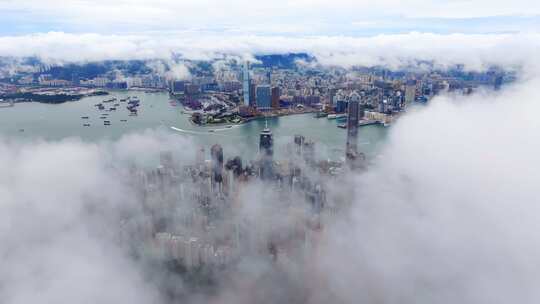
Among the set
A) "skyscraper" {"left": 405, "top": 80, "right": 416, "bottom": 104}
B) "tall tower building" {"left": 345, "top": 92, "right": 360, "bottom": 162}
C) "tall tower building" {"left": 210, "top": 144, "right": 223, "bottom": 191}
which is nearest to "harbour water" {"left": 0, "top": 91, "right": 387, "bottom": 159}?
"tall tower building" {"left": 345, "top": 92, "right": 360, "bottom": 162}

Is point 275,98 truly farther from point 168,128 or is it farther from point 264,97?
point 168,128

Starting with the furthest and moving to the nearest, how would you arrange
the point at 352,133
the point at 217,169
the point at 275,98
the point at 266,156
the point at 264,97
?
the point at 275,98 < the point at 264,97 < the point at 352,133 < the point at 266,156 < the point at 217,169

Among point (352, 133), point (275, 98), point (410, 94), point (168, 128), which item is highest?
point (410, 94)

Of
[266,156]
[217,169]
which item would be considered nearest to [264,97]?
[266,156]

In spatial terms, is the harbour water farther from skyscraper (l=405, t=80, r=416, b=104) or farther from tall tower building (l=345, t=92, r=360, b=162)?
skyscraper (l=405, t=80, r=416, b=104)

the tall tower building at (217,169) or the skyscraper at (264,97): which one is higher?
the skyscraper at (264,97)

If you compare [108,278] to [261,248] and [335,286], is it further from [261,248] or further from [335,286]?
[335,286]

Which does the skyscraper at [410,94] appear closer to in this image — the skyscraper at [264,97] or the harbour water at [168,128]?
the harbour water at [168,128]

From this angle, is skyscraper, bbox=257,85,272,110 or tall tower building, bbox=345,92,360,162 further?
skyscraper, bbox=257,85,272,110

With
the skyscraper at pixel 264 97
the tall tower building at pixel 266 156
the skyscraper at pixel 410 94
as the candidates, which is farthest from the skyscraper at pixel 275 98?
the tall tower building at pixel 266 156
